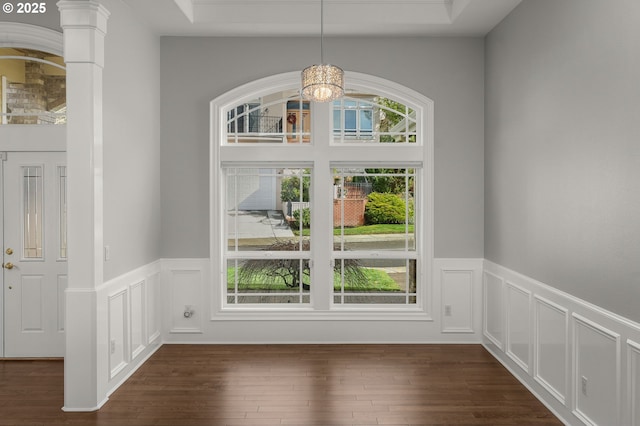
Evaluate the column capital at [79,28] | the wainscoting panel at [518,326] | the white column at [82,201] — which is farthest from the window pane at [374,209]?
the column capital at [79,28]

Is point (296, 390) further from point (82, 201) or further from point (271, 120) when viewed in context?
point (271, 120)

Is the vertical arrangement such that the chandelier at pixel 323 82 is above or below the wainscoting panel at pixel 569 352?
above

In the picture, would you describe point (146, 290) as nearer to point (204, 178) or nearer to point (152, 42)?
point (204, 178)

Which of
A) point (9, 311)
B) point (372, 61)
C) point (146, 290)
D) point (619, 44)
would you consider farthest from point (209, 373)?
point (619, 44)

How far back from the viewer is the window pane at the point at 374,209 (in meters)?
5.37

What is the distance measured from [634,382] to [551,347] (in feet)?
3.24

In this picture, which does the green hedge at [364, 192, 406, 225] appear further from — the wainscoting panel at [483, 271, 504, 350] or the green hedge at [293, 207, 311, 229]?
the wainscoting panel at [483, 271, 504, 350]

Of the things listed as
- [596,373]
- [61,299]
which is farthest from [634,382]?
[61,299]

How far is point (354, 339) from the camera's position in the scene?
205 inches

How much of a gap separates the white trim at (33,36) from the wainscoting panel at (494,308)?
4457mm

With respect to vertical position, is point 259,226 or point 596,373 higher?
point 259,226

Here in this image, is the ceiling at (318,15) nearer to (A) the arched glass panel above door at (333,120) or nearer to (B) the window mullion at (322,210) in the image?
(A) the arched glass panel above door at (333,120)

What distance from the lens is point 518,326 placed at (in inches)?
167

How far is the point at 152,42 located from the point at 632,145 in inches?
171
